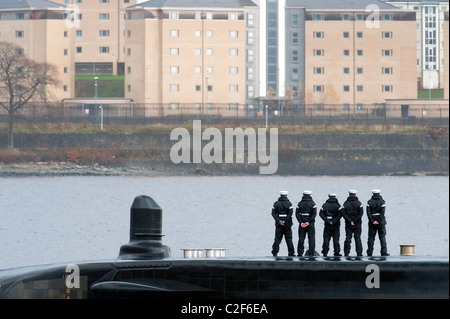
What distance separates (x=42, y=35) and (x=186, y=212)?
216 feet

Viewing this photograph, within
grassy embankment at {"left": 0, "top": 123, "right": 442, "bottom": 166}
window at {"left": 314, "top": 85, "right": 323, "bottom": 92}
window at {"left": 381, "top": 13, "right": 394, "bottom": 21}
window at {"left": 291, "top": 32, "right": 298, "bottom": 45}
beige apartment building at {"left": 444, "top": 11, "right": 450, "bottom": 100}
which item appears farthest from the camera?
window at {"left": 291, "top": 32, "right": 298, "bottom": 45}

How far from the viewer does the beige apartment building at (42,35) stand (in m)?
120

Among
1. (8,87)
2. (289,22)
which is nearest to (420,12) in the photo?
(289,22)

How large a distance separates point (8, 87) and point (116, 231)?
64.6m

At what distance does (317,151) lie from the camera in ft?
320

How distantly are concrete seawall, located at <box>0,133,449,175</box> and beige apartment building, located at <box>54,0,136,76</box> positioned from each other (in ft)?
152

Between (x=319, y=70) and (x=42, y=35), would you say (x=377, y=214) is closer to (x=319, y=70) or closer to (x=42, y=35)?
(x=319, y=70)

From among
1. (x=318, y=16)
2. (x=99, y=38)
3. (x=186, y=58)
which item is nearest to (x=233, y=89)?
(x=186, y=58)

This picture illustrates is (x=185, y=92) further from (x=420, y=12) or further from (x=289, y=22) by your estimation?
(x=420, y=12)

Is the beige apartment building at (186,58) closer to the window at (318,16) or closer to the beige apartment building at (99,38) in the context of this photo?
the window at (318,16)

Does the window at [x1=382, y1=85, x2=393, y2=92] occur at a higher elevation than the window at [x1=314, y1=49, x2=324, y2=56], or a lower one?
lower

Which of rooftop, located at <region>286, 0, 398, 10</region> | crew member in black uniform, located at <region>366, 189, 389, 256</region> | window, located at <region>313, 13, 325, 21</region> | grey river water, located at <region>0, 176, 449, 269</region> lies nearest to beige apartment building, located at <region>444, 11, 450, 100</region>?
rooftop, located at <region>286, 0, 398, 10</region>

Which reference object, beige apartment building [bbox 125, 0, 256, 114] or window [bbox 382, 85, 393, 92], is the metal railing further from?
window [bbox 382, 85, 393, 92]

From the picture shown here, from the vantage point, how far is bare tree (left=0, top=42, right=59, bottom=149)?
106938mm
